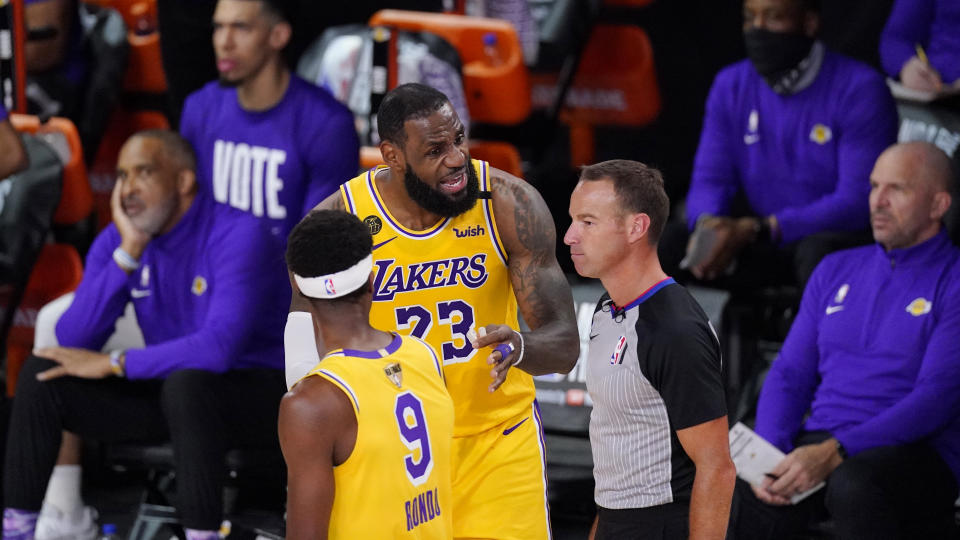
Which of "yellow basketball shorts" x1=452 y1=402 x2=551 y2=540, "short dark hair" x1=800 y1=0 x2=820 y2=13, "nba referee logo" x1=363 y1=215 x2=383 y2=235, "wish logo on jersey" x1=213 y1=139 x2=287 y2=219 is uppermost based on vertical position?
"short dark hair" x1=800 y1=0 x2=820 y2=13

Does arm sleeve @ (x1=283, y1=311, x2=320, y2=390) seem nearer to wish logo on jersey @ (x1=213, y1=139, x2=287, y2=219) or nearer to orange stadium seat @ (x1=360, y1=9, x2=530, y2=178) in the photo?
wish logo on jersey @ (x1=213, y1=139, x2=287, y2=219)

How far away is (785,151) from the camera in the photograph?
590cm

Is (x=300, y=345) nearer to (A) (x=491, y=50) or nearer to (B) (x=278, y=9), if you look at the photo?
(B) (x=278, y=9)

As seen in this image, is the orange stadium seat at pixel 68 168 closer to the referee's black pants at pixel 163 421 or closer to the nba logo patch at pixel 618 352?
the referee's black pants at pixel 163 421

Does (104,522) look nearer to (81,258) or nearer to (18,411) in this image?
(18,411)

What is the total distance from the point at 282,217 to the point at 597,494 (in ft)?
7.95

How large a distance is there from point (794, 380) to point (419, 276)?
1719mm

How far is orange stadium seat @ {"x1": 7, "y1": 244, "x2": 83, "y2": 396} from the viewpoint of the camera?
6352 mm

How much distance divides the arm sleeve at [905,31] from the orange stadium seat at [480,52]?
163 cm

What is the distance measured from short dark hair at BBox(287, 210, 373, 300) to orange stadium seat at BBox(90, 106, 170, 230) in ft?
14.0

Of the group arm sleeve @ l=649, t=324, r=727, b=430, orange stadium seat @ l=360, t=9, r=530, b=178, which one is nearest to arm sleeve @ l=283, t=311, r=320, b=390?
arm sleeve @ l=649, t=324, r=727, b=430

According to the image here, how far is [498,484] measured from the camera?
153 inches

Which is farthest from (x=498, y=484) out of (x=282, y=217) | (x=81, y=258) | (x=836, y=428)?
(x=81, y=258)

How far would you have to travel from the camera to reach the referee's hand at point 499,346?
3.34 metres
